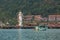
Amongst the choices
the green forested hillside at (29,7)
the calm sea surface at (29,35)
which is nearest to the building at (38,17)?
the green forested hillside at (29,7)

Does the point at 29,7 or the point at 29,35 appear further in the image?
the point at 29,7

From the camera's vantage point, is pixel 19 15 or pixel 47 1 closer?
pixel 19 15

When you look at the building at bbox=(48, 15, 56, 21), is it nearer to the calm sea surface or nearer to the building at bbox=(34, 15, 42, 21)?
the building at bbox=(34, 15, 42, 21)

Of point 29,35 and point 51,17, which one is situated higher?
point 51,17

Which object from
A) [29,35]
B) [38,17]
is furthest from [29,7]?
[29,35]

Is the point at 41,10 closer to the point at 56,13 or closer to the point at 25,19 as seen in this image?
the point at 56,13

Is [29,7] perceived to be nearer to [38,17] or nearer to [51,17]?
[38,17]

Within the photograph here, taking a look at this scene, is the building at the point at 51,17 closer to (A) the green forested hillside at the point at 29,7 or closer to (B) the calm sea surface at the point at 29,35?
(A) the green forested hillside at the point at 29,7

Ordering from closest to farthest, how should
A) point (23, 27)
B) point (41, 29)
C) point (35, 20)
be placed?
point (41, 29) → point (23, 27) → point (35, 20)

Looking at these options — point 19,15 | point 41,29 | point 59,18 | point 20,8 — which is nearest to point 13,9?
point 20,8
